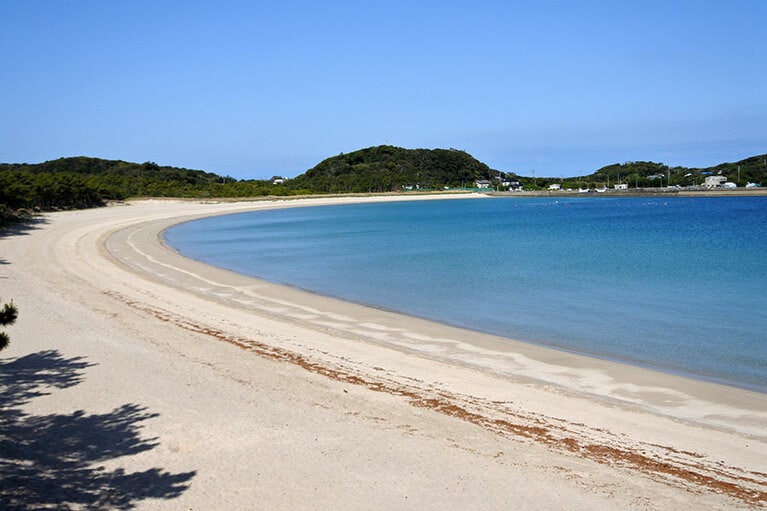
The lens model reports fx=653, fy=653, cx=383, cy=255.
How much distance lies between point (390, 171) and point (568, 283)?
149 m

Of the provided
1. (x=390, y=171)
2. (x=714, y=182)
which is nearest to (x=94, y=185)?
(x=390, y=171)

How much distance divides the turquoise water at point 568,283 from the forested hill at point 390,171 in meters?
101

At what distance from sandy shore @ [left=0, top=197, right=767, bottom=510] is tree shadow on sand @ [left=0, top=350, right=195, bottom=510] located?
0.9 inches

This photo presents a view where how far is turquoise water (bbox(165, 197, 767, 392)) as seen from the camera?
39.6 feet

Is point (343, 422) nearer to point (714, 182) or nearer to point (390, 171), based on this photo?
point (714, 182)

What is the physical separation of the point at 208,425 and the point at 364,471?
6.71ft

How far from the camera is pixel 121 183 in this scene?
3214 inches

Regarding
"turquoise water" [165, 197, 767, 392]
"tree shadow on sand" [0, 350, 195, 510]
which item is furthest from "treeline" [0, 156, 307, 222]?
"tree shadow on sand" [0, 350, 195, 510]

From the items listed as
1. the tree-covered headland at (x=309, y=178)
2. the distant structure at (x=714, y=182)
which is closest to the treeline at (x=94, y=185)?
the tree-covered headland at (x=309, y=178)

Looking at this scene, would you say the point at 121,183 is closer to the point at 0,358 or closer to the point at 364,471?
the point at 0,358

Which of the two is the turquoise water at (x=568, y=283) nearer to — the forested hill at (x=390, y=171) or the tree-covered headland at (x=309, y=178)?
the tree-covered headland at (x=309, y=178)

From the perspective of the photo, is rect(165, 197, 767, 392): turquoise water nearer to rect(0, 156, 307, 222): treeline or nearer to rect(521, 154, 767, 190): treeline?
rect(0, 156, 307, 222): treeline

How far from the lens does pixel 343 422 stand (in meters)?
7.29

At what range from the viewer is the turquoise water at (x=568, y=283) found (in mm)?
12070
